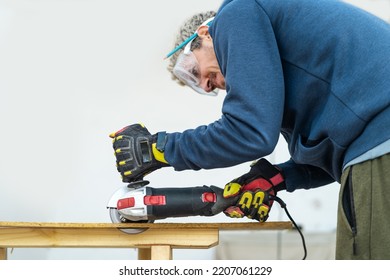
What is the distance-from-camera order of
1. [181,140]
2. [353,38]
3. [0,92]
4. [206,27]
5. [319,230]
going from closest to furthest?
[353,38] < [181,140] < [206,27] < [0,92] < [319,230]

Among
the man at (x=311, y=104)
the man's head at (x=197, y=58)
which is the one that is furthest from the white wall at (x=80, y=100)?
the man at (x=311, y=104)

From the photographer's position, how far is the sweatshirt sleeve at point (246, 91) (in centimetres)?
103

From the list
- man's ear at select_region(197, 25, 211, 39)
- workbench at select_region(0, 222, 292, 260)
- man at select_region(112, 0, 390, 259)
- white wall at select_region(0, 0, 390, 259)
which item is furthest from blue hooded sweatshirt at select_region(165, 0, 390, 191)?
white wall at select_region(0, 0, 390, 259)

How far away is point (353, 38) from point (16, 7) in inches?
63.4

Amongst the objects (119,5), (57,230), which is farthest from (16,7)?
(57,230)

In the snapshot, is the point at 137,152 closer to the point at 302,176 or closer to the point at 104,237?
the point at 104,237

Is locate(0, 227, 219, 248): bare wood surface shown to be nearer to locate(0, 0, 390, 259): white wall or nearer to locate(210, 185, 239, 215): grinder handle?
locate(210, 185, 239, 215): grinder handle

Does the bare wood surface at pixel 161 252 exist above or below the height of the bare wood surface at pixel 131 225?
below

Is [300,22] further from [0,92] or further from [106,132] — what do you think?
[0,92]

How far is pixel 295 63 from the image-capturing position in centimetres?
107

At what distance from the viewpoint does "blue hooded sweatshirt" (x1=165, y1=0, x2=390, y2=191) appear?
984 millimetres

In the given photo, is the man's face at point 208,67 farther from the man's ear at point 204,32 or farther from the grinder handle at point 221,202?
the grinder handle at point 221,202

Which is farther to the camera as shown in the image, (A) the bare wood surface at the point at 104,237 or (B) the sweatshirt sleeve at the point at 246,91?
(A) the bare wood surface at the point at 104,237

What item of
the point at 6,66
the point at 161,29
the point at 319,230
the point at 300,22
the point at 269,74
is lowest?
the point at 319,230
